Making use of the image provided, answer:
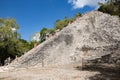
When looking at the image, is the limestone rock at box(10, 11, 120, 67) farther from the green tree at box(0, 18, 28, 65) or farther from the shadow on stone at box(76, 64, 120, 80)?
the green tree at box(0, 18, 28, 65)

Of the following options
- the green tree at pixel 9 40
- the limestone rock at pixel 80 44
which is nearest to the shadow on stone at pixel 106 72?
the limestone rock at pixel 80 44

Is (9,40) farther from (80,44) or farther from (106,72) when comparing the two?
(106,72)

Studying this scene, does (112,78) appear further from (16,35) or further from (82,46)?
(16,35)

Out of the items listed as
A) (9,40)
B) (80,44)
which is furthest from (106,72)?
(9,40)

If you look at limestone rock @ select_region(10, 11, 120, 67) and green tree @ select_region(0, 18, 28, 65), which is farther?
green tree @ select_region(0, 18, 28, 65)

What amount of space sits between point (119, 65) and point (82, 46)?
20.4 ft

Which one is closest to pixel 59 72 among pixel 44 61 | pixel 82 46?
pixel 44 61

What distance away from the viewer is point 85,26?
28.5 metres

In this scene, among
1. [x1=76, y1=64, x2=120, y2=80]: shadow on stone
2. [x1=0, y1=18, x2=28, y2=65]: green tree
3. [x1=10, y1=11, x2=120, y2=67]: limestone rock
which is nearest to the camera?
[x1=76, y1=64, x2=120, y2=80]: shadow on stone

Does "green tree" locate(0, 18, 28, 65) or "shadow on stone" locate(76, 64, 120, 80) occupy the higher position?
"green tree" locate(0, 18, 28, 65)

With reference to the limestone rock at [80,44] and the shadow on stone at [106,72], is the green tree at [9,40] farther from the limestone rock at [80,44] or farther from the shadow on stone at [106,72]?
the shadow on stone at [106,72]

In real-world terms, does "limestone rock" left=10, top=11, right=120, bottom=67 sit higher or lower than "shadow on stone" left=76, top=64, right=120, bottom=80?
higher

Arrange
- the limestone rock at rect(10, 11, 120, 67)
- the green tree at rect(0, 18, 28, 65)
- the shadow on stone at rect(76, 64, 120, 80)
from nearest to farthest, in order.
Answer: the shadow on stone at rect(76, 64, 120, 80)
the limestone rock at rect(10, 11, 120, 67)
the green tree at rect(0, 18, 28, 65)

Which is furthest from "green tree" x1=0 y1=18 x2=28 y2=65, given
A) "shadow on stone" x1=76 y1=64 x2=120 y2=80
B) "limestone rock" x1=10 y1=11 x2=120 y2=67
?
"shadow on stone" x1=76 y1=64 x2=120 y2=80
